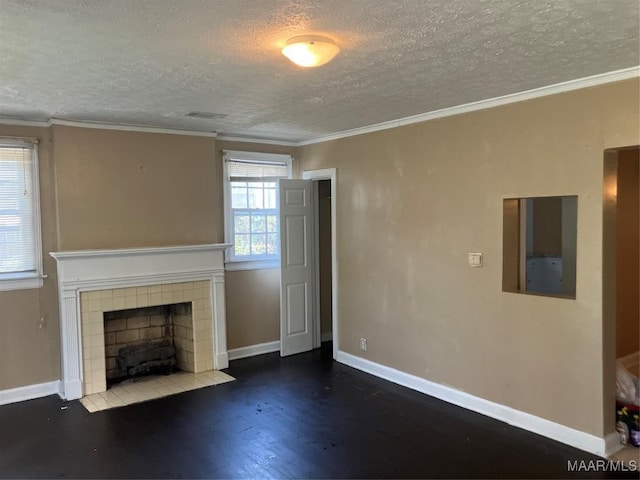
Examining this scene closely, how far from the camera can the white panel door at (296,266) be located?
546 centimetres

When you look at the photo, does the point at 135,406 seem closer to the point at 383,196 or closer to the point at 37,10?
the point at 383,196

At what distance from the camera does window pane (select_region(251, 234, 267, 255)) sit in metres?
5.55

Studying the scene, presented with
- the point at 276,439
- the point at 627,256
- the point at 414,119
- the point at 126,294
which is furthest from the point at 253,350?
the point at 627,256

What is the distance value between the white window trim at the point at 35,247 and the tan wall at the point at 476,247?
→ 2810mm

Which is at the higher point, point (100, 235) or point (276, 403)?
point (100, 235)

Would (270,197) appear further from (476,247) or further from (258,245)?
(476,247)

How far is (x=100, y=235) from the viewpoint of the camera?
447cm

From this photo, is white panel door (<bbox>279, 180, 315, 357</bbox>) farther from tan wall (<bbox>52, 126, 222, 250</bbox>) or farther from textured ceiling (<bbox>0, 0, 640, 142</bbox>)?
textured ceiling (<bbox>0, 0, 640, 142</bbox>)

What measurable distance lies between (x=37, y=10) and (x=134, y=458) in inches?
106

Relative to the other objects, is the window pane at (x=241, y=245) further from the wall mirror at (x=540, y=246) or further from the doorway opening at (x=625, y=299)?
the doorway opening at (x=625, y=299)

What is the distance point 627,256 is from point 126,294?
454cm

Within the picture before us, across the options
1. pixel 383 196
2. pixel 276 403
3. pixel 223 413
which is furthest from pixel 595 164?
pixel 223 413

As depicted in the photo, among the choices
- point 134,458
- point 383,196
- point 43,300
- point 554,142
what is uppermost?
point 554,142

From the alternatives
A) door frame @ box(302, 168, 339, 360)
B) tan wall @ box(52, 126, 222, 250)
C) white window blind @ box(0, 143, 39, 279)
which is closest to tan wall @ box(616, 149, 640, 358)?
→ door frame @ box(302, 168, 339, 360)
